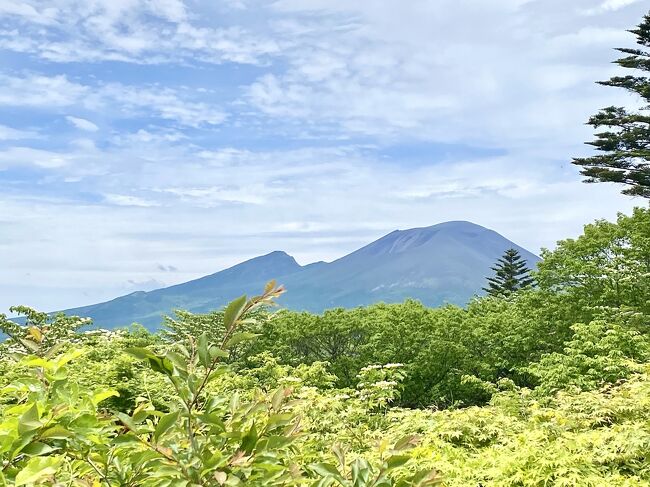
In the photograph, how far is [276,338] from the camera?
74.3ft

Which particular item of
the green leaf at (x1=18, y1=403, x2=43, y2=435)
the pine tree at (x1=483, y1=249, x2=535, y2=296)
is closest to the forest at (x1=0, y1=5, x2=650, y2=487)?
the green leaf at (x1=18, y1=403, x2=43, y2=435)

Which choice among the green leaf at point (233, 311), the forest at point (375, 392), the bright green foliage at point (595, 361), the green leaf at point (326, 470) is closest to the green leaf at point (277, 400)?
the forest at point (375, 392)

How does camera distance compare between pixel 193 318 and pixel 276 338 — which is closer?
pixel 276 338

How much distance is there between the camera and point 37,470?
4.30 ft

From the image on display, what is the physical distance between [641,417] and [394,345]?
50.0 ft

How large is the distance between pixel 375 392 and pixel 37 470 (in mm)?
8355

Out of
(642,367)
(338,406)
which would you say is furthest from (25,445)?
(642,367)

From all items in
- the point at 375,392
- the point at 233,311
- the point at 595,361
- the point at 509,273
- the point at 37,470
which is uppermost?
the point at 233,311

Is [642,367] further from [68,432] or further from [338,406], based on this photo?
[68,432]

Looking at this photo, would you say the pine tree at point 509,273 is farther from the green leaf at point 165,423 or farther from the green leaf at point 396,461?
the green leaf at point 165,423

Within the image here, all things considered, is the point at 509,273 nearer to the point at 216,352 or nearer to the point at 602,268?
the point at 602,268

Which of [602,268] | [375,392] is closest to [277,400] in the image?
[375,392]

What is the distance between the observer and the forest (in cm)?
154

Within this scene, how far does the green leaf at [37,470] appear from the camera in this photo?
1.27m
